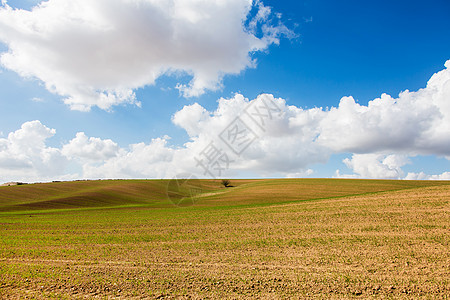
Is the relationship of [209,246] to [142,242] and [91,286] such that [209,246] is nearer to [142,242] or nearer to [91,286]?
[142,242]

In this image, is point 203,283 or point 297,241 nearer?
point 203,283

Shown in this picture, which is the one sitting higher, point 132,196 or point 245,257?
point 132,196

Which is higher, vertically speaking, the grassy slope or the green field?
the grassy slope

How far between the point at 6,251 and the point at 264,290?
45.5ft

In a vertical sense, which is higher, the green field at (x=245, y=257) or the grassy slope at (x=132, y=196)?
the grassy slope at (x=132, y=196)

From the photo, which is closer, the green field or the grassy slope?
the green field

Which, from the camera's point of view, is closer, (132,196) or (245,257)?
(245,257)

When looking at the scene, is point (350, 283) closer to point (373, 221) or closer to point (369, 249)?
point (369, 249)

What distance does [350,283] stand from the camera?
8.41m

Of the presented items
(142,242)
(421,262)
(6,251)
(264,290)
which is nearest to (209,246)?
(142,242)

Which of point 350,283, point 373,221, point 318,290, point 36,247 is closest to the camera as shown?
point 318,290

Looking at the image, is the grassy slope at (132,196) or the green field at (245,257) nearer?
the green field at (245,257)

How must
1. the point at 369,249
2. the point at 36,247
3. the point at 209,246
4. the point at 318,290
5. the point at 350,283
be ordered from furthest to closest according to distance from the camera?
the point at 36,247 < the point at 209,246 < the point at 369,249 < the point at 350,283 < the point at 318,290

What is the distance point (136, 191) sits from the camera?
Result: 6009 centimetres
